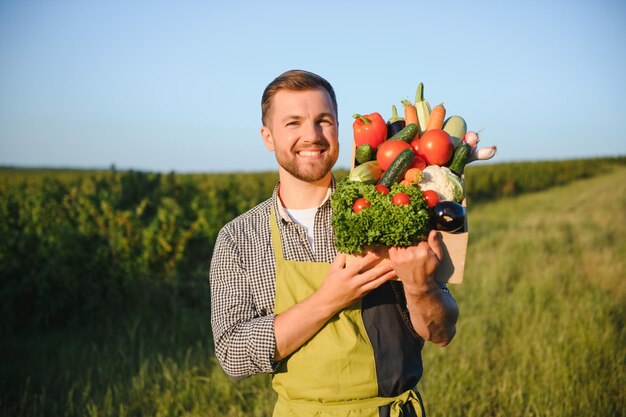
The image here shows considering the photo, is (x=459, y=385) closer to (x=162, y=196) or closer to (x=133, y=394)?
(x=133, y=394)

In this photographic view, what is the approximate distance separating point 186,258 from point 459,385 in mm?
4251

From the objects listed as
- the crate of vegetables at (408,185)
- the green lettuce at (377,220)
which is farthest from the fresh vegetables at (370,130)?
the green lettuce at (377,220)

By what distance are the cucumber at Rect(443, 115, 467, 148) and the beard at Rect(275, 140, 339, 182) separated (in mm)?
557

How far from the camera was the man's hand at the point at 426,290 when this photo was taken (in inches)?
76.0

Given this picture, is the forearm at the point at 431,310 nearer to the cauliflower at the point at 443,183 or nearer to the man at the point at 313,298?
the man at the point at 313,298

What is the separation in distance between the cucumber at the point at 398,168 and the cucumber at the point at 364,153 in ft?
0.57

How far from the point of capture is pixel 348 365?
212 cm

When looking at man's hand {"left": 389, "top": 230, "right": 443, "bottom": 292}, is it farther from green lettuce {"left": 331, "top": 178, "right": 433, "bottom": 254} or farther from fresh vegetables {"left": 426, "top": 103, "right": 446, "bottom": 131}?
fresh vegetables {"left": 426, "top": 103, "right": 446, "bottom": 131}

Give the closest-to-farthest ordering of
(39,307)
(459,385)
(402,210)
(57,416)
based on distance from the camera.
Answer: (402,210), (57,416), (459,385), (39,307)

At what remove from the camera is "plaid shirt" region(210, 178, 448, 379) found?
2174mm

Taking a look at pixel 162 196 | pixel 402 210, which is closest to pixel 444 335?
pixel 402 210

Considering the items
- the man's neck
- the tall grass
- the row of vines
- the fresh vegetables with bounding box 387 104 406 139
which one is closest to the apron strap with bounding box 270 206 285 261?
the man's neck

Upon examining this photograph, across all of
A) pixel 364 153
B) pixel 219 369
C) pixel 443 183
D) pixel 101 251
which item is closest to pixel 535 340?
pixel 219 369

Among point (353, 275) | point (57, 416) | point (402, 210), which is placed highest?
point (402, 210)
